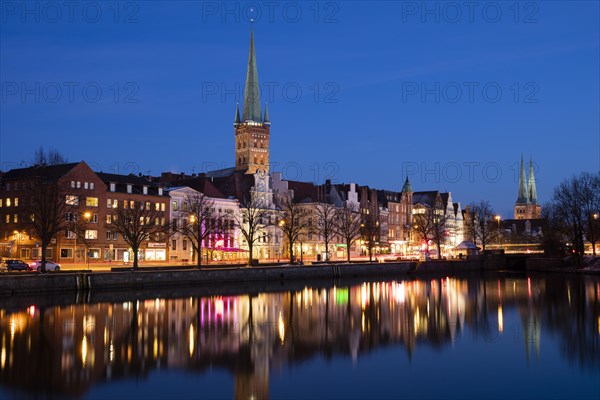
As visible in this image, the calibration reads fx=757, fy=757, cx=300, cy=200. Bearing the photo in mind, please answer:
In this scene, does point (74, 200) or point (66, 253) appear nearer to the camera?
point (74, 200)

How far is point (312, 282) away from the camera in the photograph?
90875 millimetres

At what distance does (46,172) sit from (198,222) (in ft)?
77.8

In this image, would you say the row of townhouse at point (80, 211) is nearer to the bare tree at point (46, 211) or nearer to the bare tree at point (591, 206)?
the bare tree at point (46, 211)

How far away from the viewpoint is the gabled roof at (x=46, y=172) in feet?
334

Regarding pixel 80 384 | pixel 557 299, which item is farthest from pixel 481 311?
pixel 80 384

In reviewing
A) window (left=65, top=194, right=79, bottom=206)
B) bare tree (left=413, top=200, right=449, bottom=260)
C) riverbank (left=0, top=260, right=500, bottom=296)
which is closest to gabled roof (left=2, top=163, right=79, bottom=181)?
window (left=65, top=194, right=79, bottom=206)

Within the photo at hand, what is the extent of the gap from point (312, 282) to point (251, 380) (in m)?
62.0

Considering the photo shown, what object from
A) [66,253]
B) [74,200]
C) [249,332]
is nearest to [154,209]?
[66,253]

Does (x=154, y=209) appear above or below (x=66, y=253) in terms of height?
above

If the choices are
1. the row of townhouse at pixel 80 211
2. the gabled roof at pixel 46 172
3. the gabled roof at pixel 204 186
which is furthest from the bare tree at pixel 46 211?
the gabled roof at pixel 204 186

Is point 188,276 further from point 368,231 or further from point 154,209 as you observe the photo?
point 368,231

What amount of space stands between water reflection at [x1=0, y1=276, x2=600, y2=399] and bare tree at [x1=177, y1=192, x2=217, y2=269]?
92.5 feet

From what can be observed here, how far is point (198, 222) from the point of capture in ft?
317

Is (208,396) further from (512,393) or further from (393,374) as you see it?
(512,393)
